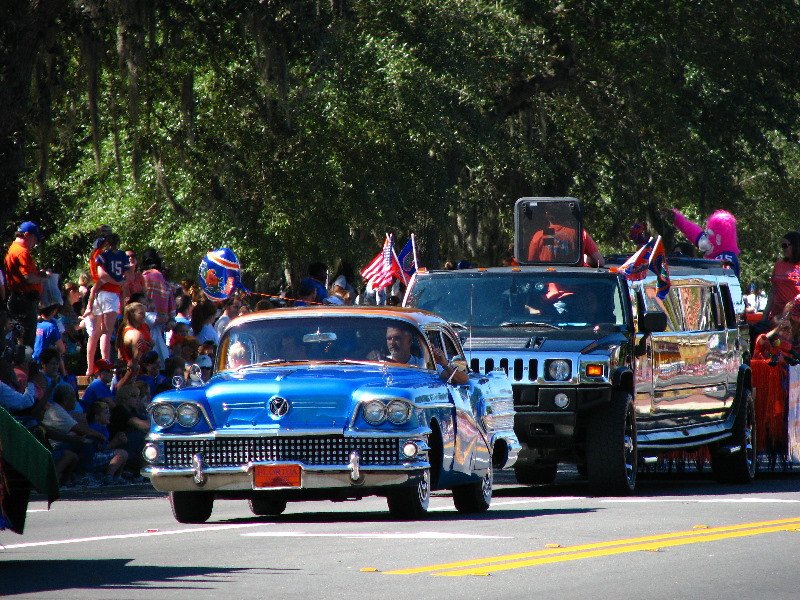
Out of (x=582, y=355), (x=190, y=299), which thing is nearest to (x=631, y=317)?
(x=582, y=355)

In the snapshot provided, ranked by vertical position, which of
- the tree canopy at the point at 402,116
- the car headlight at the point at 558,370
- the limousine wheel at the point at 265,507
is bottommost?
the limousine wheel at the point at 265,507

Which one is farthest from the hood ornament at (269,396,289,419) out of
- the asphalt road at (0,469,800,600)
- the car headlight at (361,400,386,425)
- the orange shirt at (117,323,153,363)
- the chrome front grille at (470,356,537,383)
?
the orange shirt at (117,323,153,363)

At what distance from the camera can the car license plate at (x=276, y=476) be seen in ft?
36.0

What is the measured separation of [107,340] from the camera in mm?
20188

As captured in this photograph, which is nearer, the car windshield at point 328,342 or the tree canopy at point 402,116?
the car windshield at point 328,342

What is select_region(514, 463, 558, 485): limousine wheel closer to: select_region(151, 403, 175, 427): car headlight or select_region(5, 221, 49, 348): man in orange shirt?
select_region(151, 403, 175, 427): car headlight

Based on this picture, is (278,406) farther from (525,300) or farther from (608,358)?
(525,300)

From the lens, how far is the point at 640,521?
1172cm

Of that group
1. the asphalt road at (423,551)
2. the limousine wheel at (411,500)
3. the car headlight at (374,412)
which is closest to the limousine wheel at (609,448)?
the asphalt road at (423,551)

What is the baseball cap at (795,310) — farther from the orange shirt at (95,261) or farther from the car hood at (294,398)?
the orange shirt at (95,261)

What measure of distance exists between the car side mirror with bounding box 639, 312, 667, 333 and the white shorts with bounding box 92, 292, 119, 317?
8117 millimetres

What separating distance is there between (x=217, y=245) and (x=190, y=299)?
166 inches

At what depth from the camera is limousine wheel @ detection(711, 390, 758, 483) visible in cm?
1644

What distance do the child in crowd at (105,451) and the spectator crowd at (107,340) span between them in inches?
0.4
